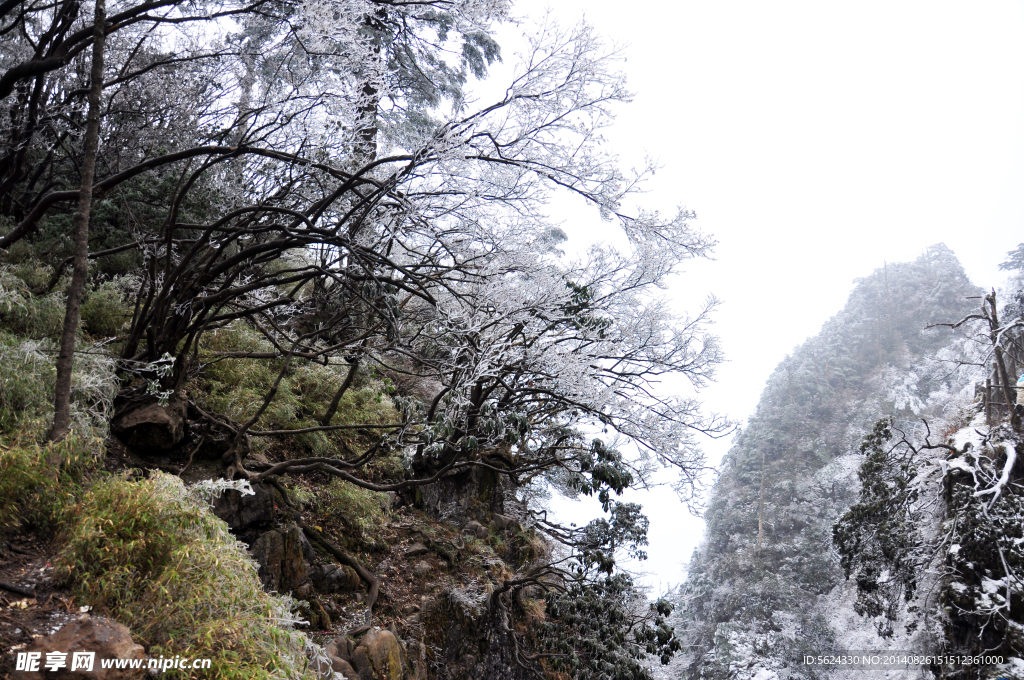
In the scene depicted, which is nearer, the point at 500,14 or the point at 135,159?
the point at 500,14

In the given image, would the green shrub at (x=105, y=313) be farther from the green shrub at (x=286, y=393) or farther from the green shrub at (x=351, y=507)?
the green shrub at (x=351, y=507)

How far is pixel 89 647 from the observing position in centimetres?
216

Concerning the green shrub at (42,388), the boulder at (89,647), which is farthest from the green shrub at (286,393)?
the boulder at (89,647)

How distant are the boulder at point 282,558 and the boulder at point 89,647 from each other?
196cm

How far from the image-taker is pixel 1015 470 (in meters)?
7.74

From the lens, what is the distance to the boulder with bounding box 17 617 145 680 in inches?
83.0

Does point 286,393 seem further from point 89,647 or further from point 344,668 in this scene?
point 89,647

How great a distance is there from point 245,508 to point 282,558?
1.51 ft

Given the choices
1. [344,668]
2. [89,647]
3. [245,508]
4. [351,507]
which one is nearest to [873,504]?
[351,507]

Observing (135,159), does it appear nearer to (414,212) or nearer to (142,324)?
(142,324)

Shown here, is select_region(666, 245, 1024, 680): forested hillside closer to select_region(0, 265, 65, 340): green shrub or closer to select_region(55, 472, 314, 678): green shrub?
select_region(55, 472, 314, 678): green shrub

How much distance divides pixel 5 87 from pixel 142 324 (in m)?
2.09

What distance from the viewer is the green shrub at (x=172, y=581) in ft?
7.89

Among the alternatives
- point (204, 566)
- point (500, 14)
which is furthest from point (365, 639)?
point (500, 14)
